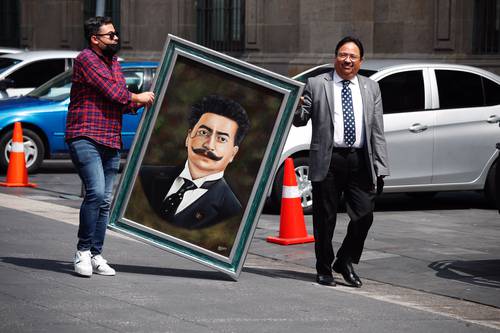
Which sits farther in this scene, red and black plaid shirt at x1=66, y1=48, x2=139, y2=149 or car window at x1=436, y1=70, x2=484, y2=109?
car window at x1=436, y1=70, x2=484, y2=109

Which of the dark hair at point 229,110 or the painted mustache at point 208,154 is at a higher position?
the dark hair at point 229,110

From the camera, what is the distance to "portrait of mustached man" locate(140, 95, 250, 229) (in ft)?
28.1

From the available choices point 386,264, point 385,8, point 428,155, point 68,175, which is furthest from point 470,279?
point 385,8

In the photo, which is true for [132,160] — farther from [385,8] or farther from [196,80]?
[385,8]

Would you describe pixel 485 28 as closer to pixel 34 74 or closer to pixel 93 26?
pixel 34 74

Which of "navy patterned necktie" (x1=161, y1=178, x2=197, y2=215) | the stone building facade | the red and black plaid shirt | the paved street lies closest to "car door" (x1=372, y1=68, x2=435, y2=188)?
the paved street

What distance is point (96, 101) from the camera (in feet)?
27.7

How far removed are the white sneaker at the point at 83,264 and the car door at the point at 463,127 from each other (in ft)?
19.0

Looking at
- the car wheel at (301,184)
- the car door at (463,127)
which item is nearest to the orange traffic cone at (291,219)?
the car wheel at (301,184)

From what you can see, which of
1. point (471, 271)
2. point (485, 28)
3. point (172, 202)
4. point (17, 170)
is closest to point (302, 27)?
point (485, 28)

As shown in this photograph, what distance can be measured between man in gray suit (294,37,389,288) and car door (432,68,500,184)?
472 cm

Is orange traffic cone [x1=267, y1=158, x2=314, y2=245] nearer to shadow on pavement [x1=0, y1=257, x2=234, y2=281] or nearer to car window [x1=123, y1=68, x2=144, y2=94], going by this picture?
shadow on pavement [x1=0, y1=257, x2=234, y2=281]

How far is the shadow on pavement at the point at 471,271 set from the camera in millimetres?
9047

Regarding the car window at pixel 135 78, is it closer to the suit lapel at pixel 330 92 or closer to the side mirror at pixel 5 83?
the side mirror at pixel 5 83
